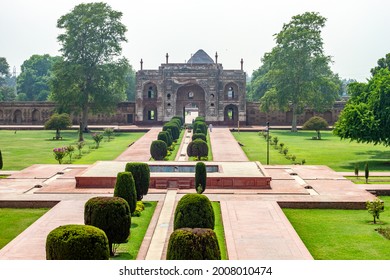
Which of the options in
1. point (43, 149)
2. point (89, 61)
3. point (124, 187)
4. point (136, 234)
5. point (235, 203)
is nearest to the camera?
point (136, 234)

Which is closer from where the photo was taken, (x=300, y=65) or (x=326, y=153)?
(x=326, y=153)

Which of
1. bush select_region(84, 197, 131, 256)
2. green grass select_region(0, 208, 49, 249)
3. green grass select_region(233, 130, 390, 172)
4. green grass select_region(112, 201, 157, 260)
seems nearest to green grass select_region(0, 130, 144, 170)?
green grass select_region(233, 130, 390, 172)

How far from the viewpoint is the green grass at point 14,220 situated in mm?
15328

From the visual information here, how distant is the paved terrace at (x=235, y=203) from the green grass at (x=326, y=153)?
3093 millimetres

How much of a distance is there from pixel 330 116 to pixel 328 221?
4724 cm

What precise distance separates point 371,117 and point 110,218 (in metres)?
19.3

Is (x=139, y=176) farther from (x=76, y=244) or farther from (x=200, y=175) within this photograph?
(x=76, y=244)

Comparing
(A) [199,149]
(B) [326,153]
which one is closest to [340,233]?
(A) [199,149]

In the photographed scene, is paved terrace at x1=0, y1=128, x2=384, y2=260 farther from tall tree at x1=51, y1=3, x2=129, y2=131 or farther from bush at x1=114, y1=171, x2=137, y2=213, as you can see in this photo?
tall tree at x1=51, y1=3, x2=129, y2=131

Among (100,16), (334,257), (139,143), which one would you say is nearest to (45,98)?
(100,16)

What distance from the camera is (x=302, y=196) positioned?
20109mm

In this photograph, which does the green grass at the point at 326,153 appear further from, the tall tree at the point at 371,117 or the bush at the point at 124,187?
the bush at the point at 124,187

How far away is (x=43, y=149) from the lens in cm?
3728

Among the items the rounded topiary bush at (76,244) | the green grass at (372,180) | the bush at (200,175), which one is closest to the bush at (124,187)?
the bush at (200,175)
